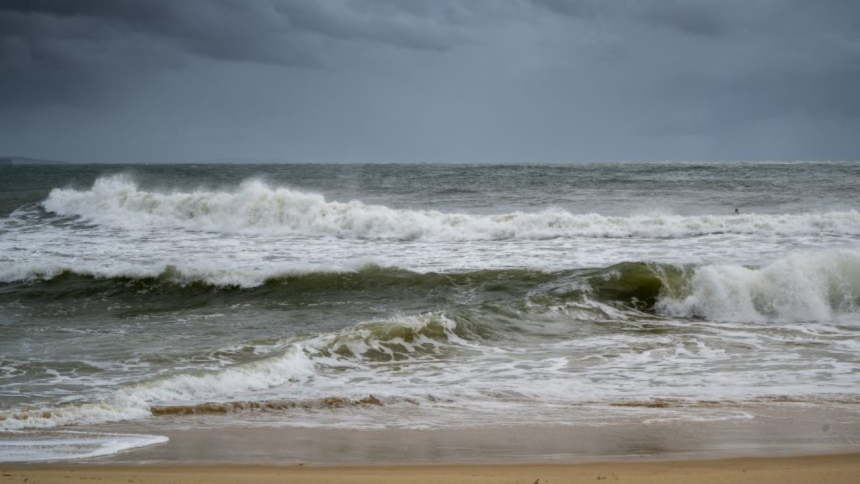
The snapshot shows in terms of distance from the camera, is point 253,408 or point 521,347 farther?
point 521,347

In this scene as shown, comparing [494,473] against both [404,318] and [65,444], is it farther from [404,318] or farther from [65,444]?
[404,318]

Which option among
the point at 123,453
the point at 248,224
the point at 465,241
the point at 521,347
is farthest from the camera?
the point at 248,224

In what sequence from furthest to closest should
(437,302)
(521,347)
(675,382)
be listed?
(437,302), (521,347), (675,382)

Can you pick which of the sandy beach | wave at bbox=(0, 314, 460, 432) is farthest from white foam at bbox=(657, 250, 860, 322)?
the sandy beach

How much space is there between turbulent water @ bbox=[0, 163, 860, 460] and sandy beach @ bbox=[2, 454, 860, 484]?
2.58 feet

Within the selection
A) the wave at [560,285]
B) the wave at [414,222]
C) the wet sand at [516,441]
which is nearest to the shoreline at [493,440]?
the wet sand at [516,441]

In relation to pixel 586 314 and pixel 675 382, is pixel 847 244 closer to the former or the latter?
pixel 586 314

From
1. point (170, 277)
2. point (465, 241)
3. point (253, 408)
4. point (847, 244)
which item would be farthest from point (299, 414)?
point (847, 244)

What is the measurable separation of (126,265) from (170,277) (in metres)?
1.72

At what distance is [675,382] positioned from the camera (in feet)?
27.5

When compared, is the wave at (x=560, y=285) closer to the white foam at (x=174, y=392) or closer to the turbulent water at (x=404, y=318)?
the turbulent water at (x=404, y=318)

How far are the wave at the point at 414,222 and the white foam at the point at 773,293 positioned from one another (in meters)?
8.35

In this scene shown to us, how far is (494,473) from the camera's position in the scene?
201 inches

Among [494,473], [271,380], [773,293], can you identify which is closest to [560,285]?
[773,293]
